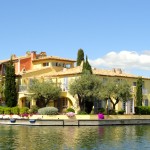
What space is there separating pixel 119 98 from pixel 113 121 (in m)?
5.11

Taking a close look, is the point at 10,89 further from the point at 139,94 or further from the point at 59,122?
the point at 139,94

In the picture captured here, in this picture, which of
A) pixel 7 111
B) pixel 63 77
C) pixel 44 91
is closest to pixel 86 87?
pixel 44 91

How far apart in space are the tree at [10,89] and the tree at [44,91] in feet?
17.9

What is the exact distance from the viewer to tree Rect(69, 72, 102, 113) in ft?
205

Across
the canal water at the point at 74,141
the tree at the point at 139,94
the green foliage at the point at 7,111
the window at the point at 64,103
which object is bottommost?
the canal water at the point at 74,141

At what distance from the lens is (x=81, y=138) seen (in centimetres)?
4122

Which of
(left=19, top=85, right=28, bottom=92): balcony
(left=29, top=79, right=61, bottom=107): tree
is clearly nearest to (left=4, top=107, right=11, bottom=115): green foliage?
(left=29, top=79, right=61, bottom=107): tree

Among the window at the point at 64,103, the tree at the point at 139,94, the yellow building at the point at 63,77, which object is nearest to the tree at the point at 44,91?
the yellow building at the point at 63,77

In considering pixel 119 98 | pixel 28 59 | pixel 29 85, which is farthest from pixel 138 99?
pixel 28 59

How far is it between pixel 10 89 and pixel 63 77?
9.40 m

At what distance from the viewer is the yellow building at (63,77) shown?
69.5 m

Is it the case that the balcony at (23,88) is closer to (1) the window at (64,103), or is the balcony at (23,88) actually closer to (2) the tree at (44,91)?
(2) the tree at (44,91)

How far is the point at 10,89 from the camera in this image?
236 ft

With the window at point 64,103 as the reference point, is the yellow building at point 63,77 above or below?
above
